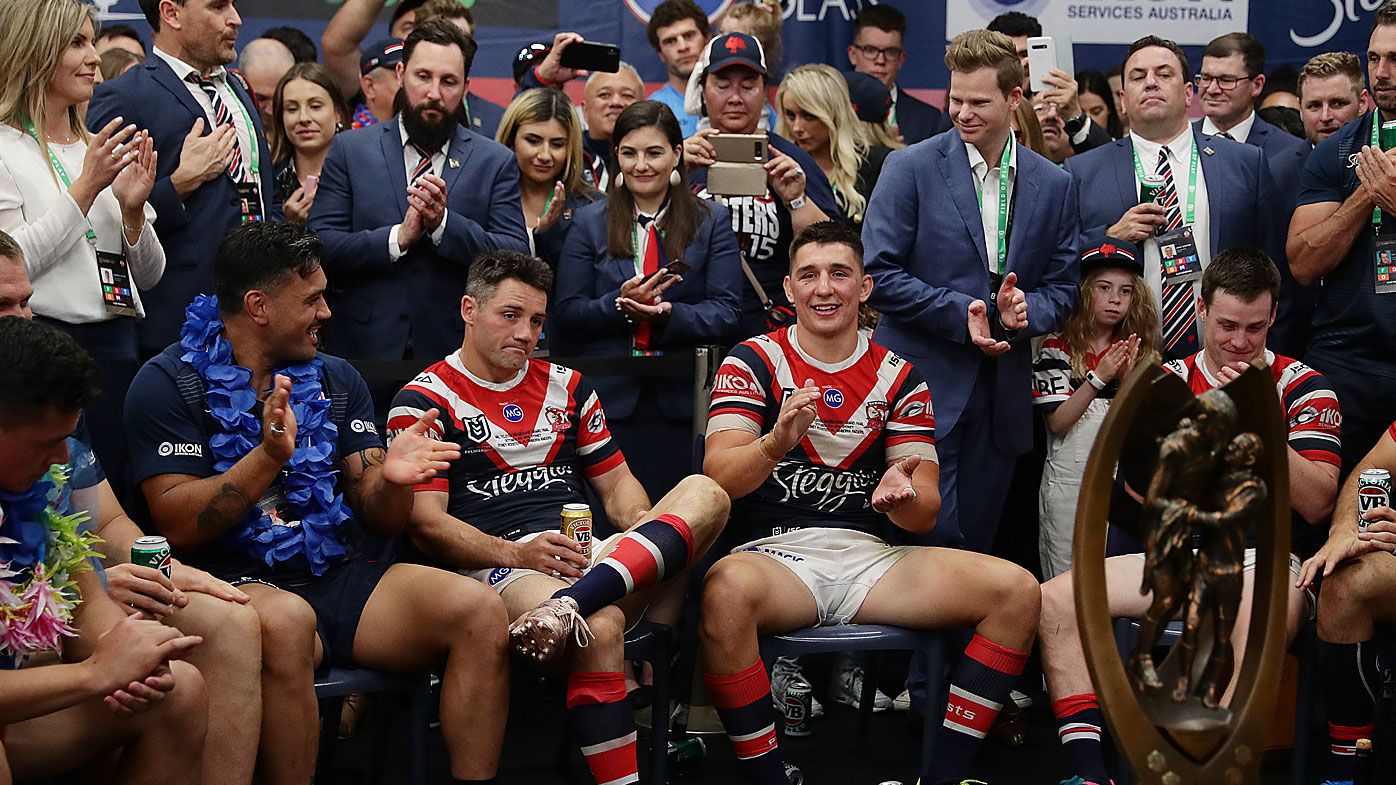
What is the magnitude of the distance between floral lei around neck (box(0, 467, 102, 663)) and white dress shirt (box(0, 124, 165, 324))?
42.8 inches

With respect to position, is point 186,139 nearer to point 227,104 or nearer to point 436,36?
point 227,104

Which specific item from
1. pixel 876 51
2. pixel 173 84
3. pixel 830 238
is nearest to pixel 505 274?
pixel 830 238

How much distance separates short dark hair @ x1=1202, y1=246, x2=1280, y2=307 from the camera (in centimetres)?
431

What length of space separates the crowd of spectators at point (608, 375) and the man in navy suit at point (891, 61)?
2.02 ft

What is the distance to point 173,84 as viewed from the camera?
15.0 feet

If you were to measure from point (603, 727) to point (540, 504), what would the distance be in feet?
2.26

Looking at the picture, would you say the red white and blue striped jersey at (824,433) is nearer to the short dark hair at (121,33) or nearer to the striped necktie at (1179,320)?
the striped necktie at (1179,320)

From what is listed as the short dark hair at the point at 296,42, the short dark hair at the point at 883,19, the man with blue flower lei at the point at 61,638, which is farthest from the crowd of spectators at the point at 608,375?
the short dark hair at the point at 883,19

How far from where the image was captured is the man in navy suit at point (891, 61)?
653cm

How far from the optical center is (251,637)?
3311mm

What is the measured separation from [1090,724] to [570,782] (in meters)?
1.38

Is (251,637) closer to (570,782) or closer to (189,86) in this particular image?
(570,782)

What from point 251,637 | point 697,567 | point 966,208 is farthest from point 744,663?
point 966,208

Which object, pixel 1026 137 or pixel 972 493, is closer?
pixel 972 493
